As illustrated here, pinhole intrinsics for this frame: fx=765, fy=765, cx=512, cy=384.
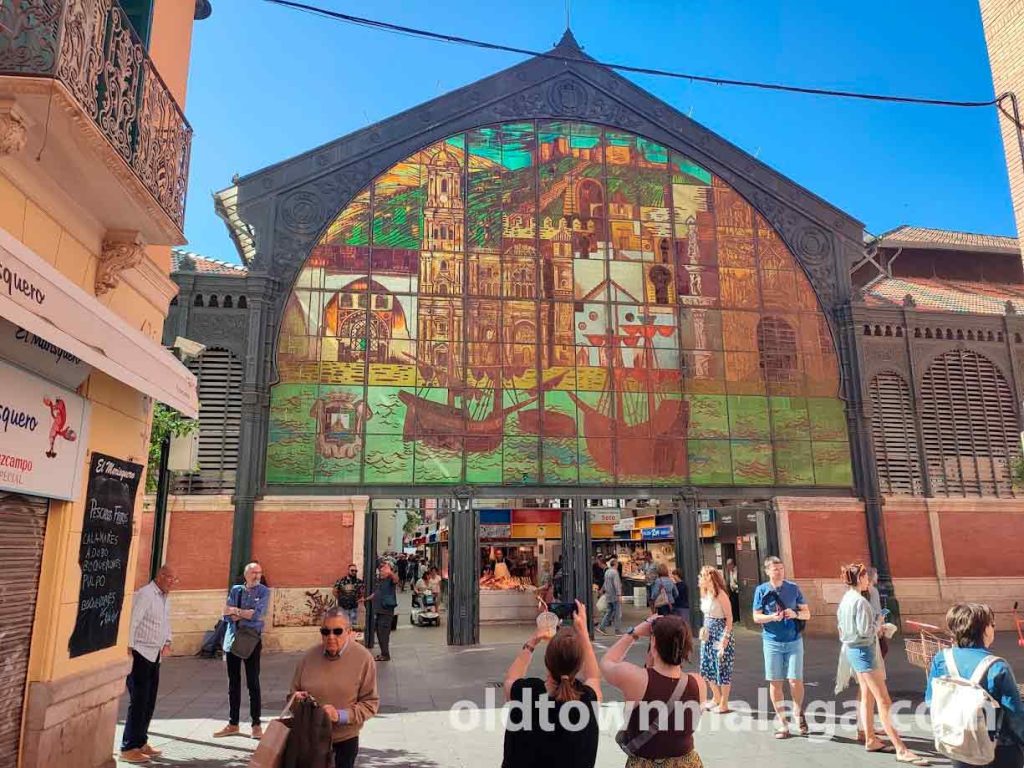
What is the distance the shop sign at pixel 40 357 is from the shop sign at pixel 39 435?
0.24 ft

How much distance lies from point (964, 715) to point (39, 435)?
259 inches

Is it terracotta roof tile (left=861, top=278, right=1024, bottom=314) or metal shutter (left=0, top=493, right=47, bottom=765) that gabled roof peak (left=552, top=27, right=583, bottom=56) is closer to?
terracotta roof tile (left=861, top=278, right=1024, bottom=314)

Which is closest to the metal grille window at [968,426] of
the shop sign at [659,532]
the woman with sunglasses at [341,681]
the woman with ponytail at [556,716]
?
the shop sign at [659,532]

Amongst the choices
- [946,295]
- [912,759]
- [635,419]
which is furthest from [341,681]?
[946,295]

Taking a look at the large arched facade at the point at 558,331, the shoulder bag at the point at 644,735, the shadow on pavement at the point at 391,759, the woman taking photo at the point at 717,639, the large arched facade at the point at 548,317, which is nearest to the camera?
the shoulder bag at the point at 644,735

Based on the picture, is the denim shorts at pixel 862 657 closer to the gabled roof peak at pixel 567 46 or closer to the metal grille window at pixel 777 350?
the metal grille window at pixel 777 350

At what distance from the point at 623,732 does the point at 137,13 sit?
7.99m

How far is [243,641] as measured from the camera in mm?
8320

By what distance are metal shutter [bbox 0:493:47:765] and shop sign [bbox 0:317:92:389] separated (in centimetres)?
98

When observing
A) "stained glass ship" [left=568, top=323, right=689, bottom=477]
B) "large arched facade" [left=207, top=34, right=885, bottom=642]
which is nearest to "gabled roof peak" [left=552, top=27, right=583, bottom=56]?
"large arched facade" [left=207, top=34, right=885, bottom=642]

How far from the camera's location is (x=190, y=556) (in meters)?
16.2

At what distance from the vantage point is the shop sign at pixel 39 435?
550 centimetres

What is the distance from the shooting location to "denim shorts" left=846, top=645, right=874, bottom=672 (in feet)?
24.3

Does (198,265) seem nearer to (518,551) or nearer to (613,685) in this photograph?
(518,551)
